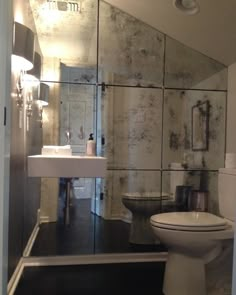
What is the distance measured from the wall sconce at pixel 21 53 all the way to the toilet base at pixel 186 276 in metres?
1.43

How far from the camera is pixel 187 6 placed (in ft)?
8.10

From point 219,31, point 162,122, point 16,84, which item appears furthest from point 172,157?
point 16,84

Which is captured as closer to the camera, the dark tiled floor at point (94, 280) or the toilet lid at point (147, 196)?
the dark tiled floor at point (94, 280)

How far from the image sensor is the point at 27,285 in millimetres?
2193

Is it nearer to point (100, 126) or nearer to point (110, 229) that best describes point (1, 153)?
point (100, 126)

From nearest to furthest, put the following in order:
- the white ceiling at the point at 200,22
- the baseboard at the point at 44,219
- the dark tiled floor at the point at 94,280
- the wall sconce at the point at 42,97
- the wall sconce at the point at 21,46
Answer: the wall sconce at the point at 21,46 → the dark tiled floor at the point at 94,280 → the white ceiling at the point at 200,22 → the wall sconce at the point at 42,97 → the baseboard at the point at 44,219

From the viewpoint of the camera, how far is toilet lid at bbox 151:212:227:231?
1.99 m

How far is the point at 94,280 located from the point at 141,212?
33.9 inches

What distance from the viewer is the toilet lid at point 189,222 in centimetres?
199

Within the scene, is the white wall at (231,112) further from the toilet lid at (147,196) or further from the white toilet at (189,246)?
the white toilet at (189,246)

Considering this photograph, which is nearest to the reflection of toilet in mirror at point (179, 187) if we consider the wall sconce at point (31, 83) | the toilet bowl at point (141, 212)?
the toilet bowl at point (141, 212)

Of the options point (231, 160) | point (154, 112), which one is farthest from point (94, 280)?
point (154, 112)

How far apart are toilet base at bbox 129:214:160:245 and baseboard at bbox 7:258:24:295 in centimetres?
102

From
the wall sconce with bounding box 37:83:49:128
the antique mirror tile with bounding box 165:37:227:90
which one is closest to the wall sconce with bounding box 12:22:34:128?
the wall sconce with bounding box 37:83:49:128
